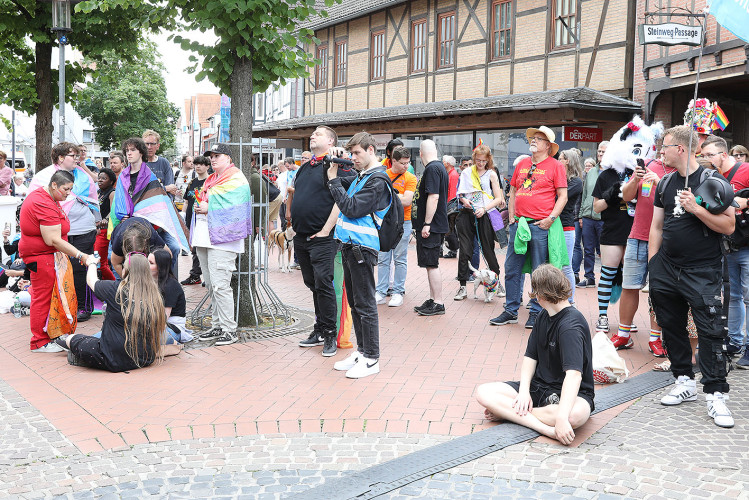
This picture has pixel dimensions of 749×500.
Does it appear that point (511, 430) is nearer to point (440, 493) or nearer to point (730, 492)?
point (440, 493)

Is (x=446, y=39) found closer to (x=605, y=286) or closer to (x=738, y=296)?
(x=605, y=286)

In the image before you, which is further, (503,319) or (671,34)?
A: (671,34)

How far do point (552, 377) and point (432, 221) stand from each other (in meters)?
3.96

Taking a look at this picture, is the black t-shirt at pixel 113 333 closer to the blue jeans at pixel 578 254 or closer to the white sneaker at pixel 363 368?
the white sneaker at pixel 363 368

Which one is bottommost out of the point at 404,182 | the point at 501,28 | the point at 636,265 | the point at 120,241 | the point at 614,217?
the point at 636,265

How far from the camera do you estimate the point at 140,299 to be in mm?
5801

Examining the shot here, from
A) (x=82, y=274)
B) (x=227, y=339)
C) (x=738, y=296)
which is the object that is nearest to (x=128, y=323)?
(x=227, y=339)

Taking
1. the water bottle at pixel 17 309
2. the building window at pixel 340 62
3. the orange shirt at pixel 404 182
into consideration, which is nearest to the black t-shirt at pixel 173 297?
the water bottle at pixel 17 309

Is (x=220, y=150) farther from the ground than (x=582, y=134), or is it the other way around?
(x=582, y=134)

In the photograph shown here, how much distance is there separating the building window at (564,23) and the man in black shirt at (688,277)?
445 inches

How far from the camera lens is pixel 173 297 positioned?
6.88m

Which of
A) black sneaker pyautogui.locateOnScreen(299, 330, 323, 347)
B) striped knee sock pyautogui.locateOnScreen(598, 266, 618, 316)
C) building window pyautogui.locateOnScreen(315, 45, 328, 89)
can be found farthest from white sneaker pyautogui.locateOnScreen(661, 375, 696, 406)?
building window pyautogui.locateOnScreen(315, 45, 328, 89)

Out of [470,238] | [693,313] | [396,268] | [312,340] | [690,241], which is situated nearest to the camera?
[693,313]

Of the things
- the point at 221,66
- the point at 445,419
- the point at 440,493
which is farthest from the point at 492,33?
the point at 440,493
